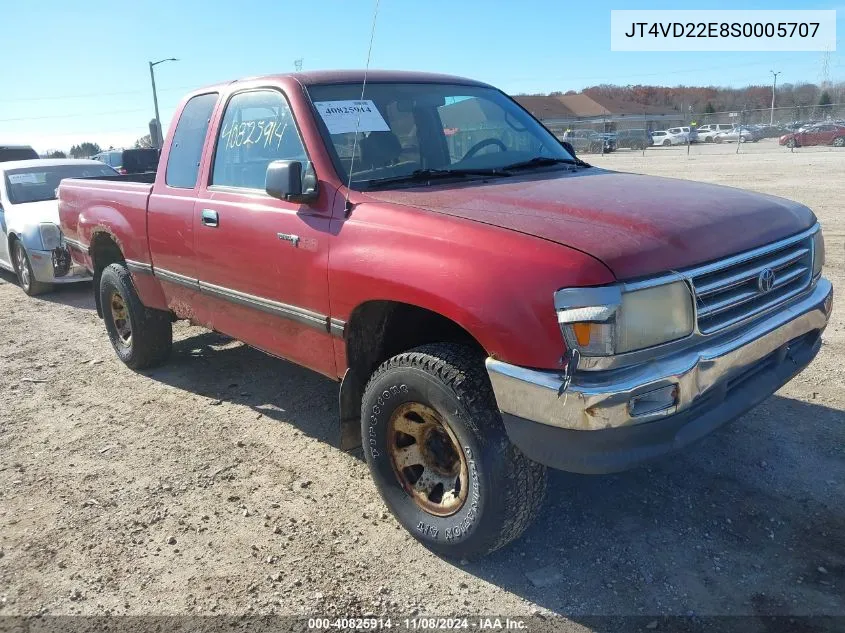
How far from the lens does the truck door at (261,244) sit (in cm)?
326

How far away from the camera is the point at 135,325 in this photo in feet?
16.8

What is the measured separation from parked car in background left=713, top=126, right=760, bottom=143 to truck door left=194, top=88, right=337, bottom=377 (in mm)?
44897

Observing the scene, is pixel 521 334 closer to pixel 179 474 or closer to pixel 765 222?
pixel 765 222

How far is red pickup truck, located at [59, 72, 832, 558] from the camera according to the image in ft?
7.55

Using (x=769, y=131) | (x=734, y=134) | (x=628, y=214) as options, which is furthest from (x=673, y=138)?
(x=628, y=214)

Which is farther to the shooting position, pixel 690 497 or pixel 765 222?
pixel 690 497

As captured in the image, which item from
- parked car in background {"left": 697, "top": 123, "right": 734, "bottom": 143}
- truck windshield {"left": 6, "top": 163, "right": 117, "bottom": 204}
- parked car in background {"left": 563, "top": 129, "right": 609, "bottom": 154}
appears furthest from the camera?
parked car in background {"left": 697, "top": 123, "right": 734, "bottom": 143}

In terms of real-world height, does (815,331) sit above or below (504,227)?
below

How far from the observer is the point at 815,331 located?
3.17 metres

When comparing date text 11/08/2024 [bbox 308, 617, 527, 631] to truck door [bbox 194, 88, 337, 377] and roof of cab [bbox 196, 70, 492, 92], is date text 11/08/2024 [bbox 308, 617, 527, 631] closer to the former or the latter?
truck door [bbox 194, 88, 337, 377]

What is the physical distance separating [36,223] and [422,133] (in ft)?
20.8

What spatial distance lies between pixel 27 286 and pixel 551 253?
26.8ft

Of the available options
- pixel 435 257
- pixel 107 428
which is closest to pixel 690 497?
pixel 435 257

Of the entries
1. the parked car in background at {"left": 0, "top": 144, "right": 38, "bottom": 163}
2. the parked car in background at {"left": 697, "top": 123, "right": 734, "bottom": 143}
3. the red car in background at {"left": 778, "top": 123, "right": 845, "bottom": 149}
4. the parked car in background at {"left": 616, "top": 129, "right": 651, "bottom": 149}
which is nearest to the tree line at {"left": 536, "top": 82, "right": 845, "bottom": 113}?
the parked car in background at {"left": 697, "top": 123, "right": 734, "bottom": 143}
